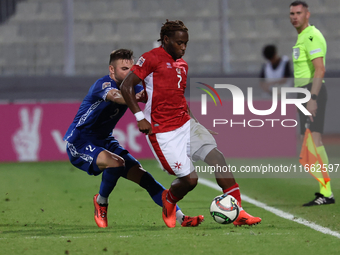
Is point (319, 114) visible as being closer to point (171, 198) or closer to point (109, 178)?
point (171, 198)

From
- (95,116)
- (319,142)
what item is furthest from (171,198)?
(319,142)

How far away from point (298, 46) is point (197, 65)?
10.8m

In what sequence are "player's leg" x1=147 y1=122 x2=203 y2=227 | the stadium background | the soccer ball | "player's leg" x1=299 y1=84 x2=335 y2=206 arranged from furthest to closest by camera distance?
the stadium background, "player's leg" x1=299 y1=84 x2=335 y2=206, "player's leg" x1=147 y1=122 x2=203 y2=227, the soccer ball

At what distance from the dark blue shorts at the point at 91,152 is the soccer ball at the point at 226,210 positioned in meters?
1.04

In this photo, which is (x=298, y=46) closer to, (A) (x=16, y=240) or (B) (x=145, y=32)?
(A) (x=16, y=240)

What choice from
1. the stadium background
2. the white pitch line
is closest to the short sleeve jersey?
the white pitch line

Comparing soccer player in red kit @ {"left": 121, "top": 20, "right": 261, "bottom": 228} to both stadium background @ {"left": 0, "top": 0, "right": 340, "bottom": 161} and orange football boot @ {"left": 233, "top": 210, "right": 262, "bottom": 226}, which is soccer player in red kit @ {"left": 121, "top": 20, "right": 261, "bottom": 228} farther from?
stadium background @ {"left": 0, "top": 0, "right": 340, "bottom": 161}

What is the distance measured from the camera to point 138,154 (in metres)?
11.4

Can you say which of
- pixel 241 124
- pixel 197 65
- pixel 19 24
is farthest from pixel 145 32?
pixel 241 124

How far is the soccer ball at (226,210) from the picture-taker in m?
4.31

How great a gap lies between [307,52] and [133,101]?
2493 millimetres

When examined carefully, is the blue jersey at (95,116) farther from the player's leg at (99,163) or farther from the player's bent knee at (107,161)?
the player's bent knee at (107,161)

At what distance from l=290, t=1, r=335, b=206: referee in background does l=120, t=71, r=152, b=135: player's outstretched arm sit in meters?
2.28

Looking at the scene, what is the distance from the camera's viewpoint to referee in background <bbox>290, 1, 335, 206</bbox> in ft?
18.9
